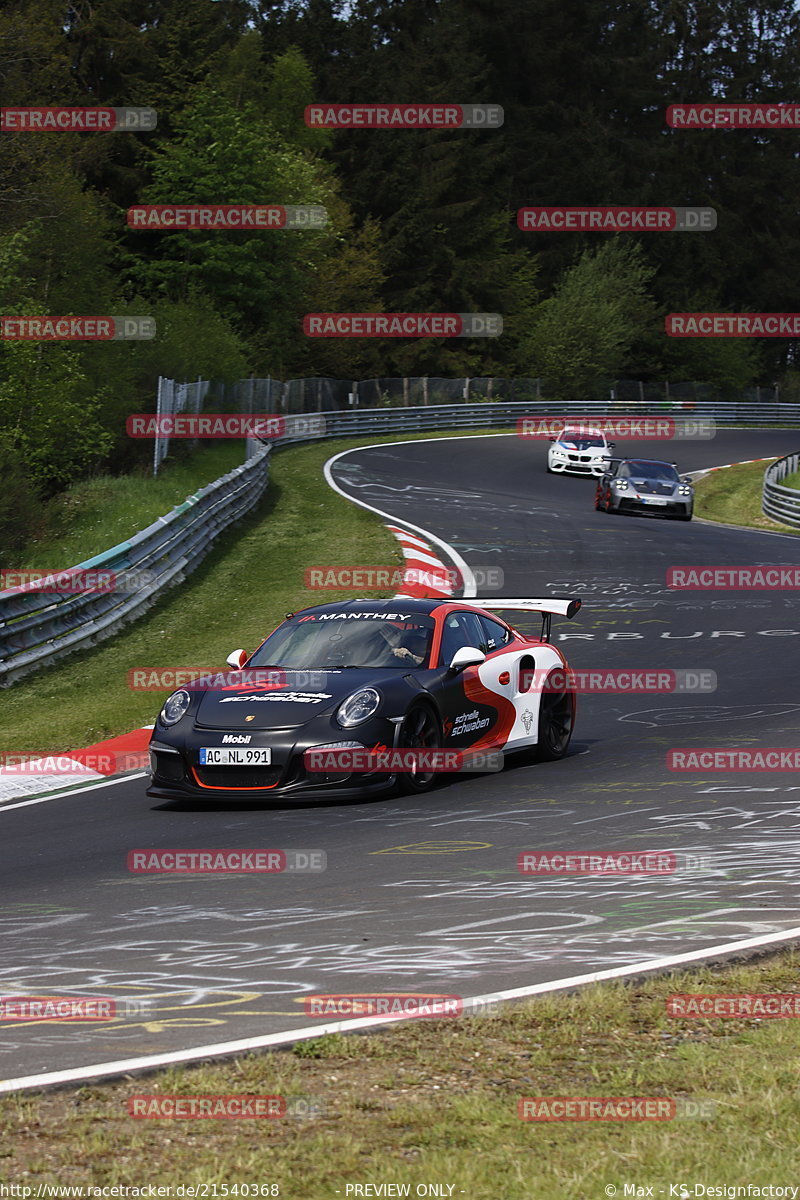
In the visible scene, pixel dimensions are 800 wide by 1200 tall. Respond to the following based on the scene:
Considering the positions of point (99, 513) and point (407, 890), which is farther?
point (99, 513)

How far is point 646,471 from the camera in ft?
109

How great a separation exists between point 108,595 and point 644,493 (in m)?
17.1

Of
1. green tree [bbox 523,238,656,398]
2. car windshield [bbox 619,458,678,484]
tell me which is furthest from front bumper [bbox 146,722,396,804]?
green tree [bbox 523,238,656,398]

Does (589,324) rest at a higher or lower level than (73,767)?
higher

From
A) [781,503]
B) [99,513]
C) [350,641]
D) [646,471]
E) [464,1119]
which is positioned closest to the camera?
[464,1119]

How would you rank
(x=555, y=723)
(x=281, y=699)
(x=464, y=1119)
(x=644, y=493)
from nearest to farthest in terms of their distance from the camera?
1. (x=464, y=1119)
2. (x=281, y=699)
3. (x=555, y=723)
4. (x=644, y=493)

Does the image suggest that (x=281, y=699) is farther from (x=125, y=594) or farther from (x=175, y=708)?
(x=125, y=594)

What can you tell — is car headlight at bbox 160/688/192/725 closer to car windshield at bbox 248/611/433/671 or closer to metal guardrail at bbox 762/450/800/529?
car windshield at bbox 248/611/433/671

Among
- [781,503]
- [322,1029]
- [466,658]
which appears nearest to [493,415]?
[781,503]

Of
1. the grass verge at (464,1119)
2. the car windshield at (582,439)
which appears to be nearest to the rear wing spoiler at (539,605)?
the grass verge at (464,1119)

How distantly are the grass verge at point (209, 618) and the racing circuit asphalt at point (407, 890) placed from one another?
271 centimetres

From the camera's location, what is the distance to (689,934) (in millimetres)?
6496

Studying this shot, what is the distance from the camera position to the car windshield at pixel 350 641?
1112 centimetres

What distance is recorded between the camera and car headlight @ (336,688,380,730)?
33.1 ft
